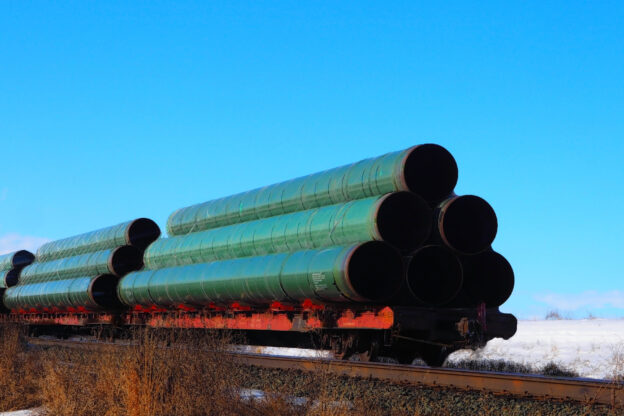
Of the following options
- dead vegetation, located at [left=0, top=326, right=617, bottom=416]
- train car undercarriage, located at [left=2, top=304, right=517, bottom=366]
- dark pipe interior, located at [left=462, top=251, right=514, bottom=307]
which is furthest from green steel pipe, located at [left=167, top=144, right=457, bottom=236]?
dead vegetation, located at [left=0, top=326, right=617, bottom=416]

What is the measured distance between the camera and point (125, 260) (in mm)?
28094

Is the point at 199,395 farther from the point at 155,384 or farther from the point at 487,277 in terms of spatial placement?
the point at 487,277

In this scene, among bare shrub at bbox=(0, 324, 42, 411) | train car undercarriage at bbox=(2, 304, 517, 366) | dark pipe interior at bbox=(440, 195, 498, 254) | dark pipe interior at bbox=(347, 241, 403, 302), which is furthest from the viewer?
dark pipe interior at bbox=(440, 195, 498, 254)

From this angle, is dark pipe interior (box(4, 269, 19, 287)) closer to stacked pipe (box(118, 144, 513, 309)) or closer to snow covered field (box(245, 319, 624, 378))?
snow covered field (box(245, 319, 624, 378))

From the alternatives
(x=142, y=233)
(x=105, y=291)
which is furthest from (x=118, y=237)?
(x=105, y=291)

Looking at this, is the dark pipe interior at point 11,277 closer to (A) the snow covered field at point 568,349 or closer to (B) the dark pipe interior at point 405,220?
(A) the snow covered field at point 568,349

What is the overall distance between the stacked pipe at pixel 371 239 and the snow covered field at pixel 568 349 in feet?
8.62

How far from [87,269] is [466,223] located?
1867cm

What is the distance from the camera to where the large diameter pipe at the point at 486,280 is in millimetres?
16719

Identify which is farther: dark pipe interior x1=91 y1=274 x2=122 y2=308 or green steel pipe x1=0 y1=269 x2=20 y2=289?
green steel pipe x1=0 y1=269 x2=20 y2=289

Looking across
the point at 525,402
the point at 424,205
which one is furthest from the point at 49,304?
the point at 525,402

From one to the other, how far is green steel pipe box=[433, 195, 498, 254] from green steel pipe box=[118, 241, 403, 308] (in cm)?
140

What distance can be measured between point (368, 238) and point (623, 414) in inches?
293

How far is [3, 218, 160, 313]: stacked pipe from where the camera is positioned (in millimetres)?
27797
